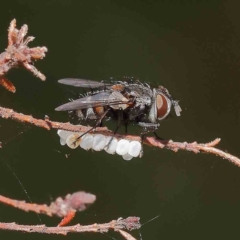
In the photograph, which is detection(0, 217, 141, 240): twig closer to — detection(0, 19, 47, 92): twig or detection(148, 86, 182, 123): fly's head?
detection(0, 19, 47, 92): twig

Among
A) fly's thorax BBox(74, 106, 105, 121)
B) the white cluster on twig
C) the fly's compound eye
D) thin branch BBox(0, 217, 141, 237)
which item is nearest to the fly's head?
the fly's compound eye

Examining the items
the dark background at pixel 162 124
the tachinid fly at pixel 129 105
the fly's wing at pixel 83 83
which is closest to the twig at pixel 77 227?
the tachinid fly at pixel 129 105

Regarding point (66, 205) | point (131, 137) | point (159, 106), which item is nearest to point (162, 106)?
point (159, 106)

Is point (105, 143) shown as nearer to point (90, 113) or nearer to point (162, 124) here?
point (90, 113)

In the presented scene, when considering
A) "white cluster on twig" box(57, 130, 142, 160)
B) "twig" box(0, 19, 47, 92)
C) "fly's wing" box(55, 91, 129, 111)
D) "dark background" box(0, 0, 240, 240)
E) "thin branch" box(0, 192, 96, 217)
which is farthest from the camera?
"dark background" box(0, 0, 240, 240)

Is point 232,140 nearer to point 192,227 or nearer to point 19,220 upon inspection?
point 192,227

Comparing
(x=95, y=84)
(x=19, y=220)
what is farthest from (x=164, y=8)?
(x=95, y=84)

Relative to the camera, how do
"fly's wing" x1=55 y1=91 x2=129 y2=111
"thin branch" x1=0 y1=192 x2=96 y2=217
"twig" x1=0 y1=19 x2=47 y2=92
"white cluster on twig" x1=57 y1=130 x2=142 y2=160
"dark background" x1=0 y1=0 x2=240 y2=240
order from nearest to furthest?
1. "thin branch" x1=0 y1=192 x2=96 y2=217
2. "twig" x1=0 y1=19 x2=47 y2=92
3. "white cluster on twig" x1=57 y1=130 x2=142 y2=160
4. "fly's wing" x1=55 y1=91 x2=129 y2=111
5. "dark background" x1=0 y1=0 x2=240 y2=240

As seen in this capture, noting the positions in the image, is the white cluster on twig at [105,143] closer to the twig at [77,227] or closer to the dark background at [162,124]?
the twig at [77,227]
